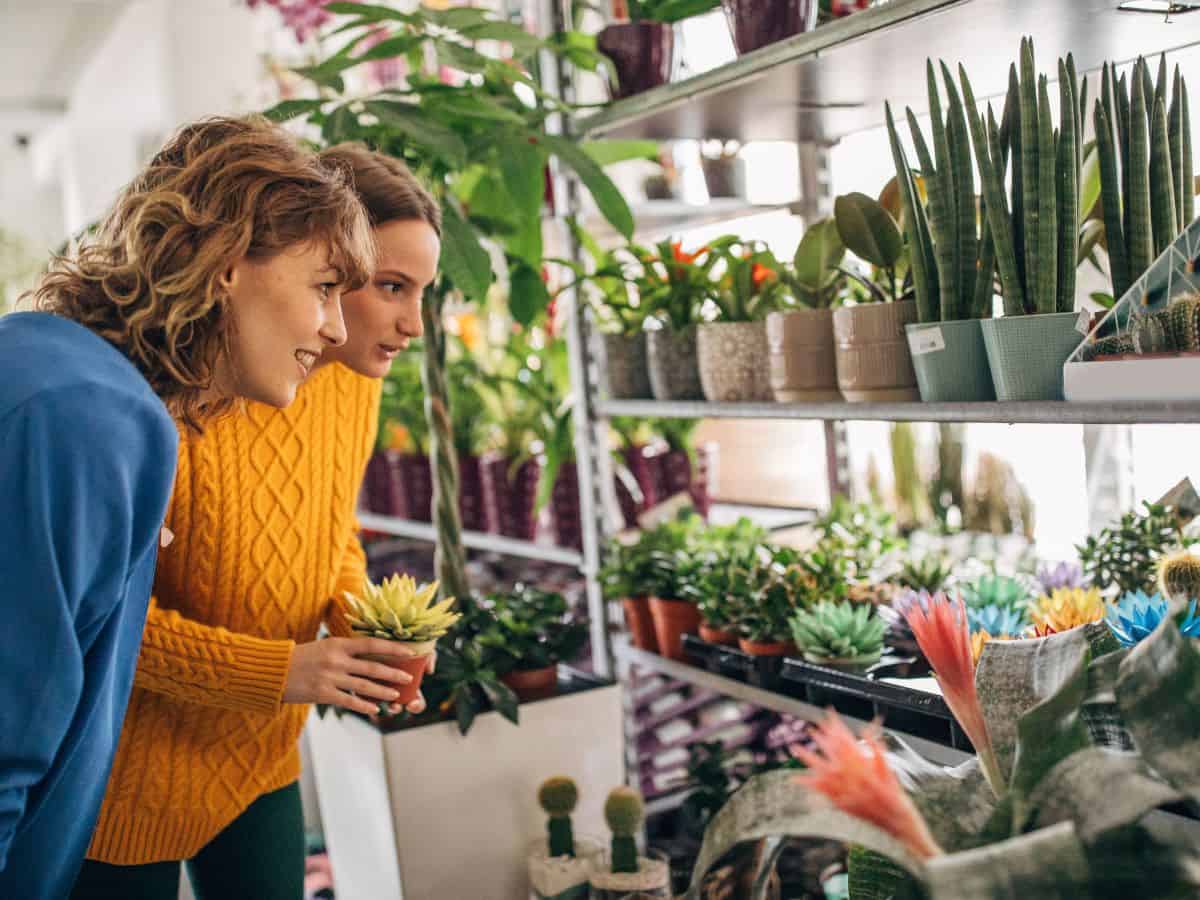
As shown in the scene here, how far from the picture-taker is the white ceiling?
17.1 feet

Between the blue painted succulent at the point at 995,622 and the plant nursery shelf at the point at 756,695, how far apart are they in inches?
6.0

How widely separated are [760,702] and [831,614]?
A: 0.21 m

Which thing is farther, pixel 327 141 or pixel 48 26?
pixel 48 26

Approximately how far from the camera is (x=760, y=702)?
5.41ft

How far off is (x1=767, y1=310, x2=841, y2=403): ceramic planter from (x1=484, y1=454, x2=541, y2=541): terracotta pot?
1.19m

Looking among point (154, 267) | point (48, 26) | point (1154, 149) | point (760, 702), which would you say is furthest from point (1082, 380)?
point (48, 26)

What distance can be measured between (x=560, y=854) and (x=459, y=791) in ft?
0.62

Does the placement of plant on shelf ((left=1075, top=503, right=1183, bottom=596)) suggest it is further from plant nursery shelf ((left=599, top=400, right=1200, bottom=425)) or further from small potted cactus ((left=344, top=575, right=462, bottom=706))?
small potted cactus ((left=344, top=575, right=462, bottom=706))

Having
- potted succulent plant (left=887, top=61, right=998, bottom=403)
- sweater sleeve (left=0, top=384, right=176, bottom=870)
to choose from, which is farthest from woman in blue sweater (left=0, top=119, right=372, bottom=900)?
potted succulent plant (left=887, top=61, right=998, bottom=403)

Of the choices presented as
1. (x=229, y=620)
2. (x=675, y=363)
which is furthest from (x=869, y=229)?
(x=229, y=620)

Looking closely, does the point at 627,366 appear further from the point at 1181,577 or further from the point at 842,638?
the point at 1181,577

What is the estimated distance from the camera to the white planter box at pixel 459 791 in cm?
168

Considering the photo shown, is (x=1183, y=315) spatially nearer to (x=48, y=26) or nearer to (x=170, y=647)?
(x=170, y=647)

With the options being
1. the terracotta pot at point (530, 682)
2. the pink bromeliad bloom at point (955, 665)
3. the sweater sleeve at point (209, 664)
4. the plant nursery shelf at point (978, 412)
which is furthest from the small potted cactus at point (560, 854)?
the pink bromeliad bloom at point (955, 665)
